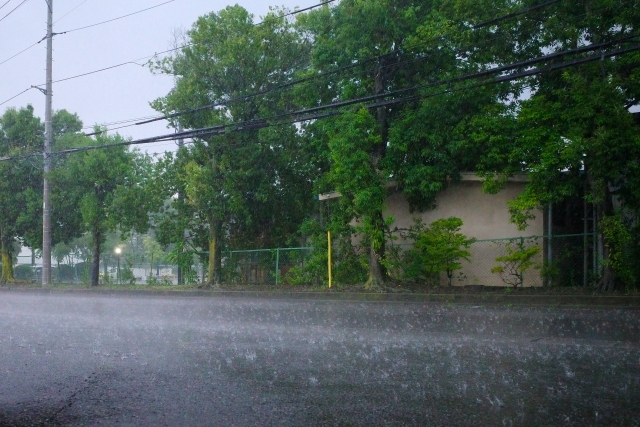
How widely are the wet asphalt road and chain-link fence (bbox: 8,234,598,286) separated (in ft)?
19.8

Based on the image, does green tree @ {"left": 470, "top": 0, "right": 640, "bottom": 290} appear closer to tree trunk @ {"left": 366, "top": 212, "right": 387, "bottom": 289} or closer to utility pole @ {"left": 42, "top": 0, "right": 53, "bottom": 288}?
tree trunk @ {"left": 366, "top": 212, "right": 387, "bottom": 289}

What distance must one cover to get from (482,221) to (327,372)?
1564cm

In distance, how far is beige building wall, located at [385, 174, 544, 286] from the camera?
68.0 ft

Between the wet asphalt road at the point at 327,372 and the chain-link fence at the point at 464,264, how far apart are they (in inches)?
238

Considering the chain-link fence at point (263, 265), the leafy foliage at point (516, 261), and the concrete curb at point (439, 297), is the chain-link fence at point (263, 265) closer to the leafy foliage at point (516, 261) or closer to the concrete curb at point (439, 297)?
the concrete curb at point (439, 297)

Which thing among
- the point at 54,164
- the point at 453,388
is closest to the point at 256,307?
the point at 453,388

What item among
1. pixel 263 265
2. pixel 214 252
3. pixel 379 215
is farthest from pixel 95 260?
pixel 379 215

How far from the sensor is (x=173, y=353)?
8.77 metres

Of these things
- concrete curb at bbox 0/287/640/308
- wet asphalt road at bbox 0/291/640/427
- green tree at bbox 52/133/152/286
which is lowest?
concrete curb at bbox 0/287/640/308

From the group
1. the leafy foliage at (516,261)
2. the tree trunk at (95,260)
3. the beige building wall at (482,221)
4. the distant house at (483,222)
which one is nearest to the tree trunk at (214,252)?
the tree trunk at (95,260)

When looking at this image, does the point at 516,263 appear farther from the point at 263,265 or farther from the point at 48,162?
the point at 48,162

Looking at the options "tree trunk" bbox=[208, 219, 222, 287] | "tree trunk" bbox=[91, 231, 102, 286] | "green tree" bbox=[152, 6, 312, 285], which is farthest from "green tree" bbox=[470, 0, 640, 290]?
"tree trunk" bbox=[91, 231, 102, 286]

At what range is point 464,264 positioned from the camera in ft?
72.0

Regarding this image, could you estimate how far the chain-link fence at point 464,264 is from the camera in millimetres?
19031
